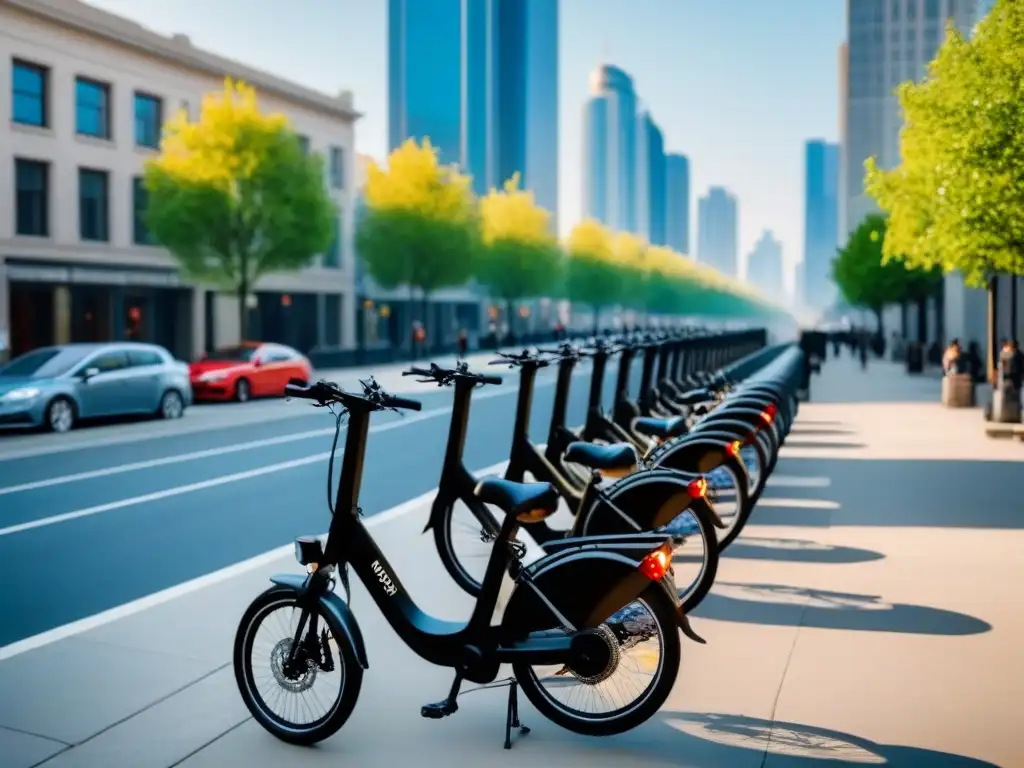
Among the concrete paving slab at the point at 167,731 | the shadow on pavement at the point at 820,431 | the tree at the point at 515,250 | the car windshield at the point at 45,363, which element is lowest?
the concrete paving slab at the point at 167,731

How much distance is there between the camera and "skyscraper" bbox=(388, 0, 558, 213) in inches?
7121

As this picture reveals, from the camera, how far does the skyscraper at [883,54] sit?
587 feet

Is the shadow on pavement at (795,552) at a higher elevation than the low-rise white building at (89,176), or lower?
lower

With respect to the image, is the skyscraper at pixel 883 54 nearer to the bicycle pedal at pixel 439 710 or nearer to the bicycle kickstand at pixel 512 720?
the bicycle kickstand at pixel 512 720

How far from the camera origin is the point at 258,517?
11109 millimetres

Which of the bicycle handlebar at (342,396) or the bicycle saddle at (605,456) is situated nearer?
the bicycle handlebar at (342,396)

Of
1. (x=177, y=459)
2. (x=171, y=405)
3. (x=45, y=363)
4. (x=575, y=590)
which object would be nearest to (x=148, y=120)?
(x=171, y=405)

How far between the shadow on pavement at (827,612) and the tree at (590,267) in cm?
9439

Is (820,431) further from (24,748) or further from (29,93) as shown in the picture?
(29,93)

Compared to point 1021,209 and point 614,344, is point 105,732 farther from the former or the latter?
point 1021,209

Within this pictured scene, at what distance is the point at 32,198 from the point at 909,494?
33170 mm

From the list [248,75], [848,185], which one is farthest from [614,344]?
[848,185]

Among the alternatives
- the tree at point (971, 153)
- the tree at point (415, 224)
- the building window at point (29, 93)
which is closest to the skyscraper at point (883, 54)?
the tree at point (415, 224)

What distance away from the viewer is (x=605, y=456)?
661 centimetres
